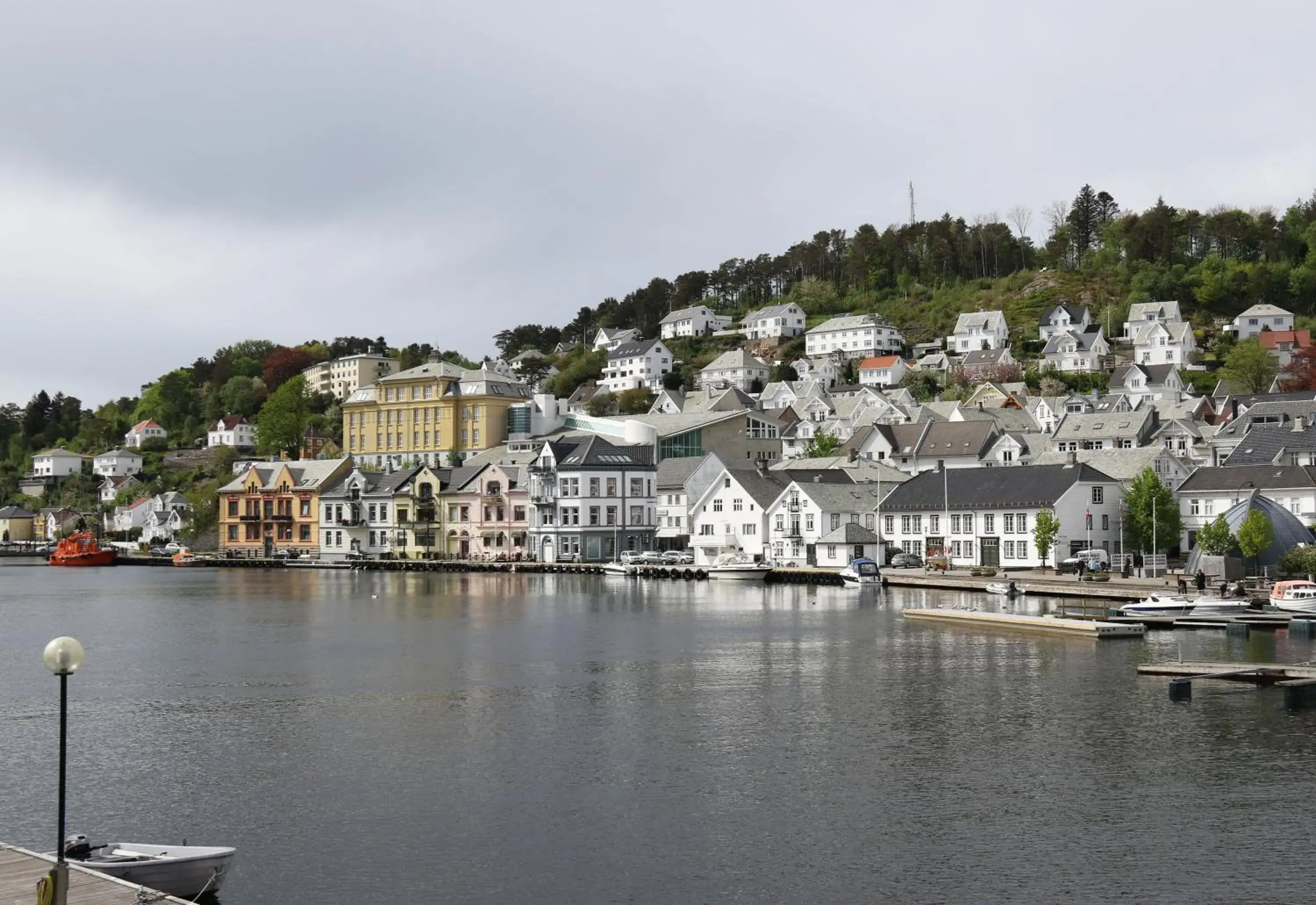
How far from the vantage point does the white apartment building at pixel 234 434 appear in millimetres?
178375

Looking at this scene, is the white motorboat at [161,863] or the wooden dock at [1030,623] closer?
the white motorboat at [161,863]

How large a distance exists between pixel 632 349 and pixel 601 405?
1805 centimetres

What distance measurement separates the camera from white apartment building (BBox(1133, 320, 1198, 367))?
135500 millimetres

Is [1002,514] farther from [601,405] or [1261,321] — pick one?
[601,405]

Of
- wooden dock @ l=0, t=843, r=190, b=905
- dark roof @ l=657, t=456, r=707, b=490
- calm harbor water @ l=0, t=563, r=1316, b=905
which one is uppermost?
dark roof @ l=657, t=456, r=707, b=490

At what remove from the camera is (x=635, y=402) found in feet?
502

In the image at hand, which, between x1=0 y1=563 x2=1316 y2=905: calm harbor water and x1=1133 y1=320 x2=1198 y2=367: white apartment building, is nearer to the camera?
x1=0 y1=563 x2=1316 y2=905: calm harbor water

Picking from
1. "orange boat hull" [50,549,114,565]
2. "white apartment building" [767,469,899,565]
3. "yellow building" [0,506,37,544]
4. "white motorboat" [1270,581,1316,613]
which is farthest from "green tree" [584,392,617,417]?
"white motorboat" [1270,581,1316,613]

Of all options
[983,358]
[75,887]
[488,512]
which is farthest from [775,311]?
[75,887]

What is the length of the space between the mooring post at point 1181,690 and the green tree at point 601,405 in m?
114

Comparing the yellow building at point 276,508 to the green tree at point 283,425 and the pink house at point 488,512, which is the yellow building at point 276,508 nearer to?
the pink house at point 488,512

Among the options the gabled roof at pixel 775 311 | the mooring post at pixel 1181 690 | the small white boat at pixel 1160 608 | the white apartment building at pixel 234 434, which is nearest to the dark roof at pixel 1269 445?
the small white boat at pixel 1160 608

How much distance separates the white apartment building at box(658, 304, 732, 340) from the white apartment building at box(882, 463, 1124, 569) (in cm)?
9912

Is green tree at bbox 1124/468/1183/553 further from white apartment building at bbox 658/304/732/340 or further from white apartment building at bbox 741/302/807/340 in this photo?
white apartment building at bbox 658/304/732/340
